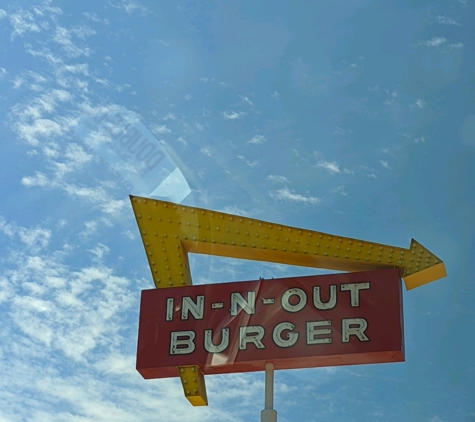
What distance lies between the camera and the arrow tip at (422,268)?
1323 cm

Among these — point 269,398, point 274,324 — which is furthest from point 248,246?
point 269,398

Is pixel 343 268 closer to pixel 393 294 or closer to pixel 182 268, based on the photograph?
pixel 393 294

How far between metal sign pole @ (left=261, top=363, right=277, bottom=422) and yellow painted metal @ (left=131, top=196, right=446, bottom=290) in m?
2.04

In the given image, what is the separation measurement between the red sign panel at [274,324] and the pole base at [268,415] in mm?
849

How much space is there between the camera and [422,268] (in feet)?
43.3

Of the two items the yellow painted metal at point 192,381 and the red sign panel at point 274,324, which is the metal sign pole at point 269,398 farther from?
the yellow painted metal at point 192,381

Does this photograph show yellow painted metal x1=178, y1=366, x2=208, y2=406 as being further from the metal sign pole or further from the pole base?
the pole base

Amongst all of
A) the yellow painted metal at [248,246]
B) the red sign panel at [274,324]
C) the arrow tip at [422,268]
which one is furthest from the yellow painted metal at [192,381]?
the arrow tip at [422,268]

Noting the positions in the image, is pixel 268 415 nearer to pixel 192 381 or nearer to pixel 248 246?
pixel 192 381

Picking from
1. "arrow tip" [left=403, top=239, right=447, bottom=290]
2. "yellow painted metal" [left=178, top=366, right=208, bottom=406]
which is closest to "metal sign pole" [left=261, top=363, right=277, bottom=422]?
"yellow painted metal" [left=178, top=366, right=208, bottom=406]

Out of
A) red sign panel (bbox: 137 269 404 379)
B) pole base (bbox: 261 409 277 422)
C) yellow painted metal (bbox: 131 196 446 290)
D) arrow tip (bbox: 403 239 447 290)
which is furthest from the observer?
yellow painted metal (bbox: 131 196 446 290)

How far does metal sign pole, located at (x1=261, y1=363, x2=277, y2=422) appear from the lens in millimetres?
12312

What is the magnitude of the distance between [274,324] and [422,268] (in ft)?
8.64

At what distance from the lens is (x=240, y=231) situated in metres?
14.0
